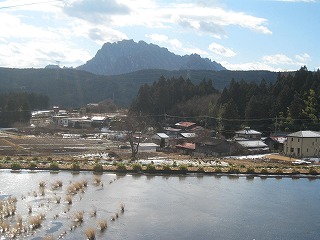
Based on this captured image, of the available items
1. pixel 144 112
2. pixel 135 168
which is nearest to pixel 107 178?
pixel 135 168

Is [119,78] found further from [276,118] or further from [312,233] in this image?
[312,233]

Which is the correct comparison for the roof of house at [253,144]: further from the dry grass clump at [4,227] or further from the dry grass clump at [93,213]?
the dry grass clump at [4,227]

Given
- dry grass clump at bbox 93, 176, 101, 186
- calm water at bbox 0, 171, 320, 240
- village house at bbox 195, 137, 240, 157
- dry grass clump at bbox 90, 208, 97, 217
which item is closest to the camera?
calm water at bbox 0, 171, 320, 240

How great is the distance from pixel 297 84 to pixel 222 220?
129ft

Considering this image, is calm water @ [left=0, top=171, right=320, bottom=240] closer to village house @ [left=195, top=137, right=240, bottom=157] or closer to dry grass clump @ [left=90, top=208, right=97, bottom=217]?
dry grass clump @ [left=90, top=208, right=97, bottom=217]

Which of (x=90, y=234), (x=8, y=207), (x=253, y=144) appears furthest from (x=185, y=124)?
(x=90, y=234)

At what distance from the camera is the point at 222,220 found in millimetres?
13094

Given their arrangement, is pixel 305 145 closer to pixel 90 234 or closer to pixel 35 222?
pixel 90 234

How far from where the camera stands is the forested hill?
11438cm

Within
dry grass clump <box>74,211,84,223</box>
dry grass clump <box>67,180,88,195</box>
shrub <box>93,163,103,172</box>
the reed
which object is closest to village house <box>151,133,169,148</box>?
shrub <box>93,163,103,172</box>

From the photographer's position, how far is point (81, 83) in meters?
125

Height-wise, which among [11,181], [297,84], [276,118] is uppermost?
[297,84]

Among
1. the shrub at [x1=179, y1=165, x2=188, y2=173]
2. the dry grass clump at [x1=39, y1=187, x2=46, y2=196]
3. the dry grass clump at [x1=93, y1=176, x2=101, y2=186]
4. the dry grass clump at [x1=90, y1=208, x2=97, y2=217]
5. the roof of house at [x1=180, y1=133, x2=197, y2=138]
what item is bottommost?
the dry grass clump at [x1=39, y1=187, x2=46, y2=196]

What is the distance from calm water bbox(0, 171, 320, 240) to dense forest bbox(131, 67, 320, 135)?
23.3m
